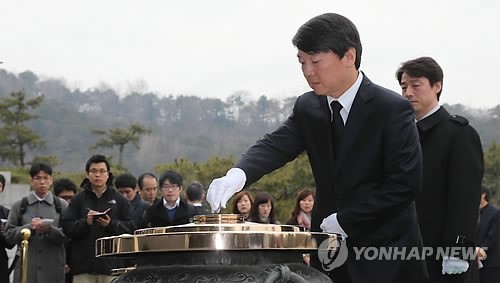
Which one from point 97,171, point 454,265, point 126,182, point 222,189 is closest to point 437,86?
point 454,265

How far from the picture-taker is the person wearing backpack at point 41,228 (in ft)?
28.3

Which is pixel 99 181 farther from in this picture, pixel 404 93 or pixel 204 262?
pixel 204 262

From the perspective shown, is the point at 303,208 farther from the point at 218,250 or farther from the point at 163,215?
the point at 218,250

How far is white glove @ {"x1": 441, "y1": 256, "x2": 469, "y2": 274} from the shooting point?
461cm

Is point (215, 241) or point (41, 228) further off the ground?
point (215, 241)

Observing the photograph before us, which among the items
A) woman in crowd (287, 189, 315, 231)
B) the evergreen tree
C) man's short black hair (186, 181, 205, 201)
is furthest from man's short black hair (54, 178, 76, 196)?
the evergreen tree

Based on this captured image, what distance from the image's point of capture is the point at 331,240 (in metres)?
3.08

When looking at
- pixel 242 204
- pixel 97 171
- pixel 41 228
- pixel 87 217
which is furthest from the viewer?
pixel 242 204

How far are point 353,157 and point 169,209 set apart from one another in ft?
16.8

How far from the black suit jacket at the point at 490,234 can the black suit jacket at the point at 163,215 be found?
143 inches

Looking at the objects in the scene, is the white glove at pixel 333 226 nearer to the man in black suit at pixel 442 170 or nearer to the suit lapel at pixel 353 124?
the suit lapel at pixel 353 124

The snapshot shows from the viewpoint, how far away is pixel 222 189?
351 cm

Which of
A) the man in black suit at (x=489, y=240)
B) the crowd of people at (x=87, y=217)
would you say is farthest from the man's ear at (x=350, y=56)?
the man in black suit at (x=489, y=240)

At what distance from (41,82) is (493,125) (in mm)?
66946
